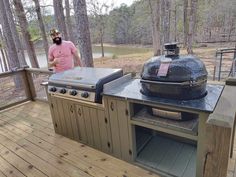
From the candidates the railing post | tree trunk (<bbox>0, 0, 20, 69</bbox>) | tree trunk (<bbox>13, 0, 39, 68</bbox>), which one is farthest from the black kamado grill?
tree trunk (<bbox>13, 0, 39, 68</bbox>)

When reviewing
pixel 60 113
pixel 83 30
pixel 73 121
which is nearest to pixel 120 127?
pixel 73 121

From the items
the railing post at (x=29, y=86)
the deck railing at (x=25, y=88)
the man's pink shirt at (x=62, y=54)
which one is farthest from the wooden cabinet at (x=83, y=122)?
the railing post at (x=29, y=86)

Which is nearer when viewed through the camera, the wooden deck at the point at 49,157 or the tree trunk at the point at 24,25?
the wooden deck at the point at 49,157

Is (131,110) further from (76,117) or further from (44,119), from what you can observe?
(44,119)

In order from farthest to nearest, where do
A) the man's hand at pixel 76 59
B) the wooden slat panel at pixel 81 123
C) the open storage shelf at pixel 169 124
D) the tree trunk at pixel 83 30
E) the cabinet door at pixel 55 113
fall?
the tree trunk at pixel 83 30, the man's hand at pixel 76 59, the cabinet door at pixel 55 113, the wooden slat panel at pixel 81 123, the open storage shelf at pixel 169 124

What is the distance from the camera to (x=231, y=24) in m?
13.9

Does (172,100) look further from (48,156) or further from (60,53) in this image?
(60,53)

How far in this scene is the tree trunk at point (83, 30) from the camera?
3666 millimetres

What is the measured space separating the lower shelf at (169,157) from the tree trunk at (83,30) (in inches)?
94.0

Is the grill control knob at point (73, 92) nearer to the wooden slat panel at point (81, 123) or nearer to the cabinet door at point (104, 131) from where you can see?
the wooden slat panel at point (81, 123)

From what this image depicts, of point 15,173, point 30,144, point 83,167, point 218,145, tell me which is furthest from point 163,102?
point 30,144

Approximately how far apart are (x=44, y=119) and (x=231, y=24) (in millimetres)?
15003

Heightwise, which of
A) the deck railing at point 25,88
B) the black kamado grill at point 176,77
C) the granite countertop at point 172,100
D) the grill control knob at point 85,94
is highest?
the black kamado grill at point 176,77

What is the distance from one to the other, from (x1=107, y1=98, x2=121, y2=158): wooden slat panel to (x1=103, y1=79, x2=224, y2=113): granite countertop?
126 millimetres
